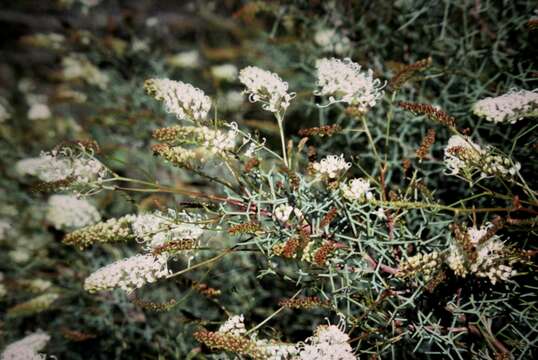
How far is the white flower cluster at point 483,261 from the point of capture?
0.74 m

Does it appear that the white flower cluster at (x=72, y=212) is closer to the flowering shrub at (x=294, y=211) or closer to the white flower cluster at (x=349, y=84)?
the flowering shrub at (x=294, y=211)

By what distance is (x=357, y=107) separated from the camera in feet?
3.17

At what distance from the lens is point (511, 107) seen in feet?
2.76

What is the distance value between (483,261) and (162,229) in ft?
1.85

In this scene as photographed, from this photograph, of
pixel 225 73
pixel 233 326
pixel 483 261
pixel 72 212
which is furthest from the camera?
pixel 225 73

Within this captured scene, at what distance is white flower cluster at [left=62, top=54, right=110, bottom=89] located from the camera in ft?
6.47

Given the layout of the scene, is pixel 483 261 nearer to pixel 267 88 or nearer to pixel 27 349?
pixel 267 88

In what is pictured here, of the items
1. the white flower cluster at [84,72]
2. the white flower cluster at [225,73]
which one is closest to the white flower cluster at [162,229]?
the white flower cluster at [225,73]

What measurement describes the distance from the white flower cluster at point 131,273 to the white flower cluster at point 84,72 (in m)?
1.32

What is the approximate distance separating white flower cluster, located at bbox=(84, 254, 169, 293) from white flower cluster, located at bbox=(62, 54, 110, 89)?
4.32ft

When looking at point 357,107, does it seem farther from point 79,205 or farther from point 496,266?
point 79,205

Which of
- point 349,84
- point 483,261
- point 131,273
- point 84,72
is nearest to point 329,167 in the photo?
point 349,84

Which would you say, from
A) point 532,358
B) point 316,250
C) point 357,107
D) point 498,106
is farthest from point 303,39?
point 532,358

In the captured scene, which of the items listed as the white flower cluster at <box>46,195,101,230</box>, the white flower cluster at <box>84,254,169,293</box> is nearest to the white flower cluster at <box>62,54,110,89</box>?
the white flower cluster at <box>46,195,101,230</box>
